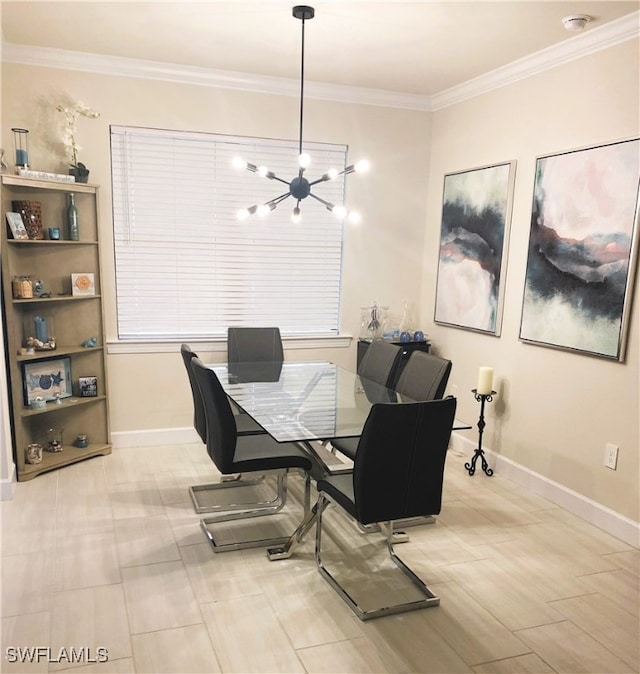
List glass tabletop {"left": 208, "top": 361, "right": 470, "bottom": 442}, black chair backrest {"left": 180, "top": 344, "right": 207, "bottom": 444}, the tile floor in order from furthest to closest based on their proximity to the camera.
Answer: black chair backrest {"left": 180, "top": 344, "right": 207, "bottom": 444} → glass tabletop {"left": 208, "top": 361, "right": 470, "bottom": 442} → the tile floor

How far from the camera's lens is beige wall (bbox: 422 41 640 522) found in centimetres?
294

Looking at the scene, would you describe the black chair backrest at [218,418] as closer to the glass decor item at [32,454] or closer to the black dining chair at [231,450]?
the black dining chair at [231,450]

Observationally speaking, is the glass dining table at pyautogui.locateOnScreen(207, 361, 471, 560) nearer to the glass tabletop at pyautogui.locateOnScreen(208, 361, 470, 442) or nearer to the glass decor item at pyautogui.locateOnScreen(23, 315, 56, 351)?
the glass tabletop at pyautogui.locateOnScreen(208, 361, 470, 442)

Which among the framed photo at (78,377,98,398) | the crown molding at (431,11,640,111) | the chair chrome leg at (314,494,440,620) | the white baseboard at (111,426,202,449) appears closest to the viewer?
the chair chrome leg at (314,494,440,620)

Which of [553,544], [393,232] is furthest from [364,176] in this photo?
[553,544]

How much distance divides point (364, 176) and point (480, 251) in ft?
3.69

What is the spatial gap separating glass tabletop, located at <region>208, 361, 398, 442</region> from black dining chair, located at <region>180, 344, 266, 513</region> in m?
0.17

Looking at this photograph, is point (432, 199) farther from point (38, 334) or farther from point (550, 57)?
point (38, 334)

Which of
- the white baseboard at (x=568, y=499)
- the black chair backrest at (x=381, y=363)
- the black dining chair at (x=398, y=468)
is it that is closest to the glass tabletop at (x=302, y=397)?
the black chair backrest at (x=381, y=363)

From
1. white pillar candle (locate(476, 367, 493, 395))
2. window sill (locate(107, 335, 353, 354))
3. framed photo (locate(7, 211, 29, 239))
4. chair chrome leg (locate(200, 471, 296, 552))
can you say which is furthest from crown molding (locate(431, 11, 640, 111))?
framed photo (locate(7, 211, 29, 239))

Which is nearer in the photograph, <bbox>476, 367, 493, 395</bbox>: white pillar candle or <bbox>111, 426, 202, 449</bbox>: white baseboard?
<bbox>476, 367, 493, 395</bbox>: white pillar candle

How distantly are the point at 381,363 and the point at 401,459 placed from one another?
1406mm

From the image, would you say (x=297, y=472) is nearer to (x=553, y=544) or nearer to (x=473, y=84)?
(x=553, y=544)

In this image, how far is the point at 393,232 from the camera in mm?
4613
